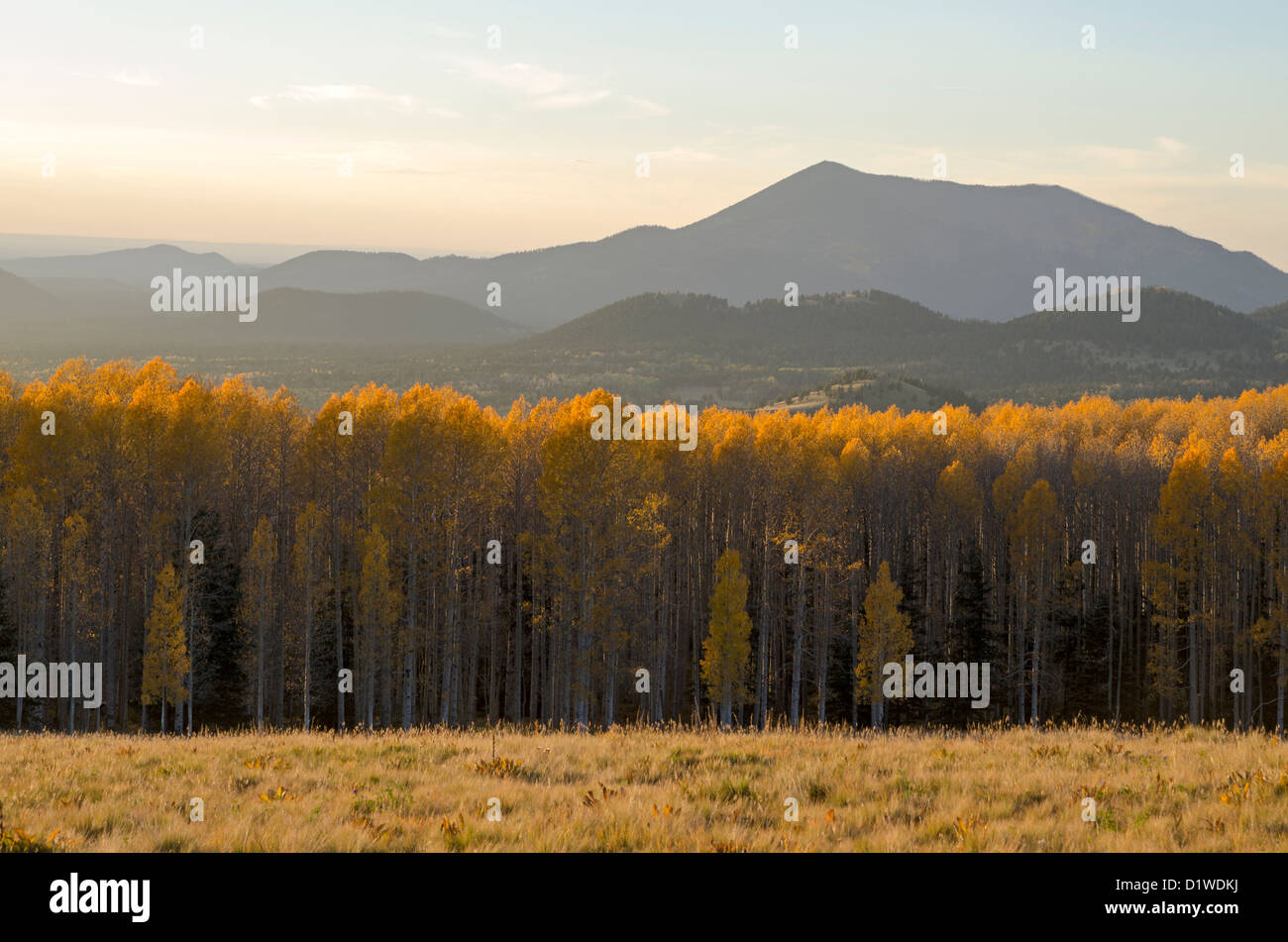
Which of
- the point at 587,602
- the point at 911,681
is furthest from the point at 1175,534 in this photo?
the point at 587,602

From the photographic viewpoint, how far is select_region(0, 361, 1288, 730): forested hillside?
47812 millimetres

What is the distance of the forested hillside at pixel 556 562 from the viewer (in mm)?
47812

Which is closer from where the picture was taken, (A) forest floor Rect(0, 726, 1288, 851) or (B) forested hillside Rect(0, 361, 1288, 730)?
(A) forest floor Rect(0, 726, 1288, 851)

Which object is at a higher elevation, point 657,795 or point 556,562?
point 657,795

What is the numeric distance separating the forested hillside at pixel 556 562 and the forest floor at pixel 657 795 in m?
27.9

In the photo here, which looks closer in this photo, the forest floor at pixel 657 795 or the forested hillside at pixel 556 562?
the forest floor at pixel 657 795

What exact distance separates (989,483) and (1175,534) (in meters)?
22.9

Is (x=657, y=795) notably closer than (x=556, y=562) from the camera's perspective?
Yes

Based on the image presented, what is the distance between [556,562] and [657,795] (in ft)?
106

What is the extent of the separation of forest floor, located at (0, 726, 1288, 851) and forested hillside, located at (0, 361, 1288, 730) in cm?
2793

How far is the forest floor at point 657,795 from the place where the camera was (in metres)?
10.8

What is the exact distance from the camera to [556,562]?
1784 inches

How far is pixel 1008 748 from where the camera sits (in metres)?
17.5

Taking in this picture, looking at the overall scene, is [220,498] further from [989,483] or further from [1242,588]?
[1242,588]
